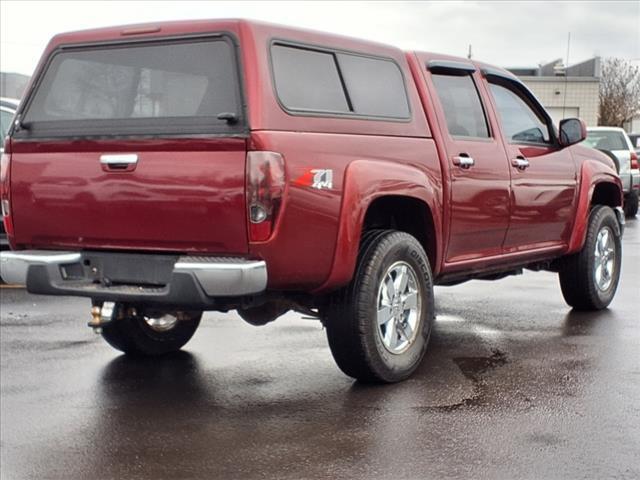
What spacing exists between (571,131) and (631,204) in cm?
1300

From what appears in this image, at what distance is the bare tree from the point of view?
47219 mm

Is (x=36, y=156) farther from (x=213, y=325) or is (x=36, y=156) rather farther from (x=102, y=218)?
(x=213, y=325)

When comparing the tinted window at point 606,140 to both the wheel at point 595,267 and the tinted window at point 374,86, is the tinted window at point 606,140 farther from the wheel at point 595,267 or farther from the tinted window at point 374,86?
the tinted window at point 374,86

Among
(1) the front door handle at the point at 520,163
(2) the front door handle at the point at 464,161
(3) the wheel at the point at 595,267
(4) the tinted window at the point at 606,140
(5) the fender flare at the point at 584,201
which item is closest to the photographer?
(2) the front door handle at the point at 464,161

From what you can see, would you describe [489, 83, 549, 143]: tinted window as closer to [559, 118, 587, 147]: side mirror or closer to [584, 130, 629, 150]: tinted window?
[559, 118, 587, 147]: side mirror

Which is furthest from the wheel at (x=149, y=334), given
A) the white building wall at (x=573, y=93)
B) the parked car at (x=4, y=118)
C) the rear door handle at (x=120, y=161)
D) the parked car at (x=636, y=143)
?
the white building wall at (x=573, y=93)

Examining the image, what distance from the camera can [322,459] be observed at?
4.23 metres

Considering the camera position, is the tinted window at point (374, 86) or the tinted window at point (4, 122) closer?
the tinted window at point (374, 86)

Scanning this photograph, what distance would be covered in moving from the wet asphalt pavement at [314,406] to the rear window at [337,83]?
5.10 feet

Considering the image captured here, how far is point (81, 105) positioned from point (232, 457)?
210 cm

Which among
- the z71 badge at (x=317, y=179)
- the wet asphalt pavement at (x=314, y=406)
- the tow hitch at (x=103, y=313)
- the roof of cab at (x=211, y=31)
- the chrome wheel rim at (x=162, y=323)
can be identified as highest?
the roof of cab at (x=211, y=31)

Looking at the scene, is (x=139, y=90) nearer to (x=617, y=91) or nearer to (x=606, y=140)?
(x=606, y=140)

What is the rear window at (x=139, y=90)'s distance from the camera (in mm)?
4766

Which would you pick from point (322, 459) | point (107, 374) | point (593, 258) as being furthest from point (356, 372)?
point (593, 258)
